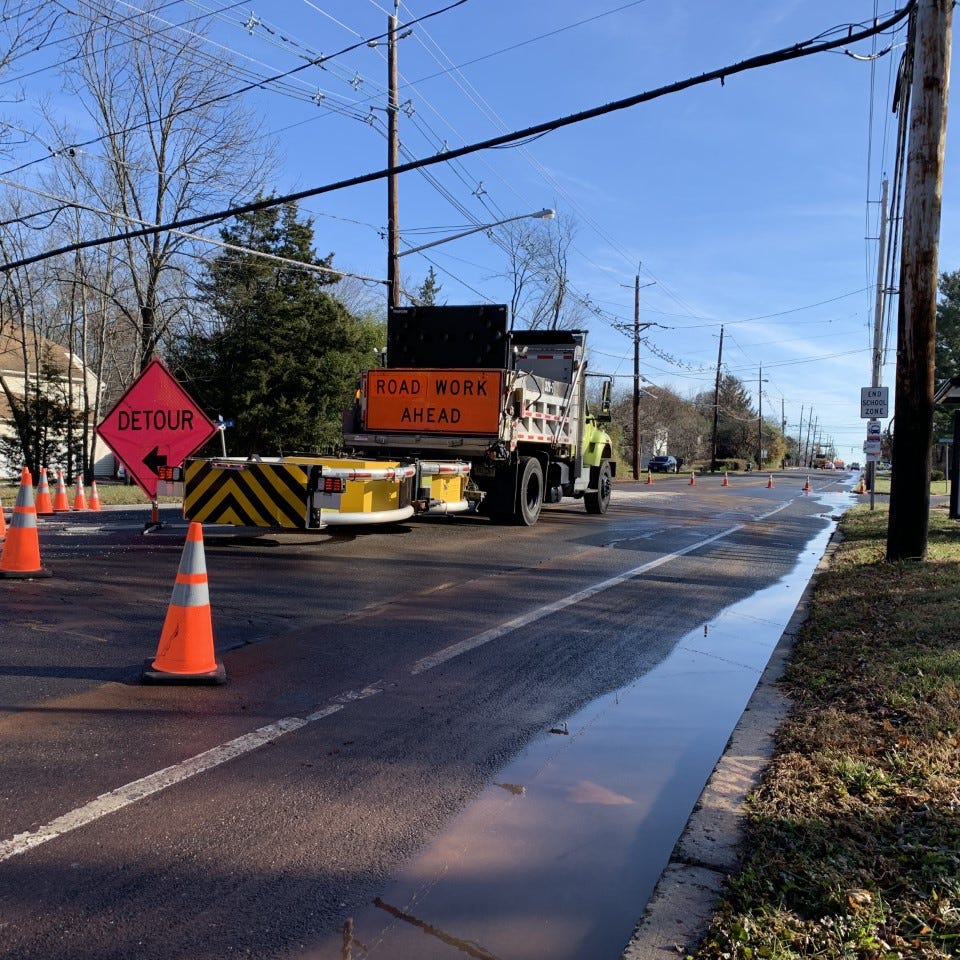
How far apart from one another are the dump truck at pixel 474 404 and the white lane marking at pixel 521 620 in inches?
129

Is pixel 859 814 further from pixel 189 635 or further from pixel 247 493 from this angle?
pixel 247 493

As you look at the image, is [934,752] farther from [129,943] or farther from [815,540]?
[815,540]

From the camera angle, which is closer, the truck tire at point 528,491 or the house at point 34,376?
the truck tire at point 528,491

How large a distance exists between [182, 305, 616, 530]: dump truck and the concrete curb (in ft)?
20.8

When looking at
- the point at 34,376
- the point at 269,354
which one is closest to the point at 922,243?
the point at 269,354

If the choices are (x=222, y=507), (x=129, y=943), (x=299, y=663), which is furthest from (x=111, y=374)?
(x=129, y=943)

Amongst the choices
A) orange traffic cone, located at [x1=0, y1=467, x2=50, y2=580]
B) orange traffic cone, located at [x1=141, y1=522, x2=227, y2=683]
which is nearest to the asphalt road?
orange traffic cone, located at [x1=141, y1=522, x2=227, y2=683]

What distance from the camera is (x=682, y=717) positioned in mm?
4832

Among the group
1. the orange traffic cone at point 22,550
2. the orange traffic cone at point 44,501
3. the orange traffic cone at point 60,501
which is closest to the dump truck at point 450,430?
the orange traffic cone at point 22,550

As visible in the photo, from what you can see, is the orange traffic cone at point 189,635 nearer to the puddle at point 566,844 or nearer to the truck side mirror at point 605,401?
the puddle at point 566,844

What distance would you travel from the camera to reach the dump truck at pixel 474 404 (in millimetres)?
12852

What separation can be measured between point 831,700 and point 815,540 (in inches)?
430

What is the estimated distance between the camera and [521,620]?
23.0ft

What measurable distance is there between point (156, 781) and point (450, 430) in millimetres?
9771
